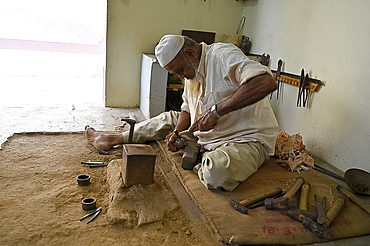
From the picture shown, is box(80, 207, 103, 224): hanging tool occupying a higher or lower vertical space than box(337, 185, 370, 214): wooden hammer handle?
lower

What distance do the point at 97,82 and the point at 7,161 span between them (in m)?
5.20

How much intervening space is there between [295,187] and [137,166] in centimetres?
137

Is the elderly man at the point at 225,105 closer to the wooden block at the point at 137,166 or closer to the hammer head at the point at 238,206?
the hammer head at the point at 238,206

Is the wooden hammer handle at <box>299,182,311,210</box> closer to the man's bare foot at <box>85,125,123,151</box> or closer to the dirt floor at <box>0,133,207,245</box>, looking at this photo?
the dirt floor at <box>0,133,207,245</box>

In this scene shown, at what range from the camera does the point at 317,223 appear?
1960mm

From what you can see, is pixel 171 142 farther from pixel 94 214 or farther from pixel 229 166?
pixel 94 214

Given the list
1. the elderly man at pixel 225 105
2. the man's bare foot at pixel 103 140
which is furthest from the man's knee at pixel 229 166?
the man's bare foot at pixel 103 140

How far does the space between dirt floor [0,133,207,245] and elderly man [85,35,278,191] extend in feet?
1.78

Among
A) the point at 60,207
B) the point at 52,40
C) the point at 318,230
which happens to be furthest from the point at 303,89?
the point at 52,40

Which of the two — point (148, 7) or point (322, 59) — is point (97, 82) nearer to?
point (148, 7)

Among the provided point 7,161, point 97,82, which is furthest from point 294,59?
point 97,82

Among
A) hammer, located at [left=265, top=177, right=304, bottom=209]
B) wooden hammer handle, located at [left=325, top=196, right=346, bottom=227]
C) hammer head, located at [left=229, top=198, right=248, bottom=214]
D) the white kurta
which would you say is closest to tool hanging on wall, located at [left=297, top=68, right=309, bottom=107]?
the white kurta

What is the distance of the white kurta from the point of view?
2584 millimetres

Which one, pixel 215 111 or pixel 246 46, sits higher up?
pixel 246 46
